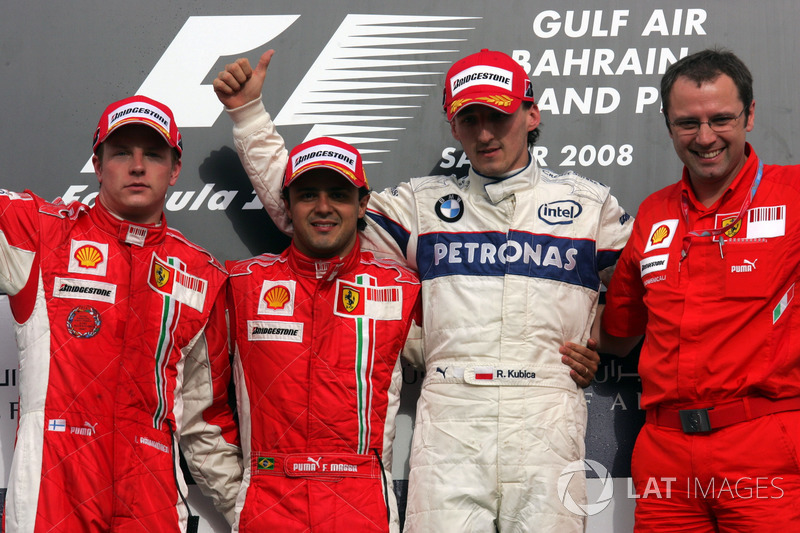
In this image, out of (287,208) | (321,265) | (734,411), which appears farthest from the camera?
(287,208)

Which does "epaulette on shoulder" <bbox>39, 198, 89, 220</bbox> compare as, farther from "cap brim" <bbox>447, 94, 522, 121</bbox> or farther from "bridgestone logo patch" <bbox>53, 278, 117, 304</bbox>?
"cap brim" <bbox>447, 94, 522, 121</bbox>

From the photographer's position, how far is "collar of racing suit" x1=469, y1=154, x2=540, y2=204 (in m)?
3.23

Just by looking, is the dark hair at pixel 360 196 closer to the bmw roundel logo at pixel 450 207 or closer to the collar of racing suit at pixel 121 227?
the bmw roundel logo at pixel 450 207

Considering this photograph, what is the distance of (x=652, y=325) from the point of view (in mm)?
2955

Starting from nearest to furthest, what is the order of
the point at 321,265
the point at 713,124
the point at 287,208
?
1. the point at 713,124
2. the point at 321,265
3. the point at 287,208

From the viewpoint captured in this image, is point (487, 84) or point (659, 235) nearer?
point (659, 235)

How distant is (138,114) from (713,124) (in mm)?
2050

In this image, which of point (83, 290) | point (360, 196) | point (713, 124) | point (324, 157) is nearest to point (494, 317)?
point (360, 196)

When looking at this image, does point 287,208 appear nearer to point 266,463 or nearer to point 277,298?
point 277,298

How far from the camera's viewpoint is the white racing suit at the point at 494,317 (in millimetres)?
2945

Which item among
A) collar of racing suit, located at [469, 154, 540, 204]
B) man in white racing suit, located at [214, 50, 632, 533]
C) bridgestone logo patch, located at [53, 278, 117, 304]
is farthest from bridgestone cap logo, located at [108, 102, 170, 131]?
collar of racing suit, located at [469, 154, 540, 204]

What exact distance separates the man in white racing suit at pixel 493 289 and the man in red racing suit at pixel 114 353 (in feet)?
1.57

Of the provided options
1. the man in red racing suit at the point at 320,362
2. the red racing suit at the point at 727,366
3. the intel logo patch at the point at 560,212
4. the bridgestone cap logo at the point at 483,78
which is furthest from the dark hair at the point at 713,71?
the man in red racing suit at the point at 320,362

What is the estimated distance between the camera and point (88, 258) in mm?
3010
